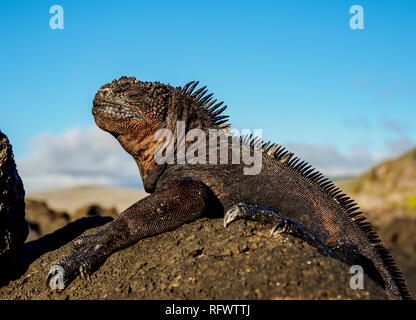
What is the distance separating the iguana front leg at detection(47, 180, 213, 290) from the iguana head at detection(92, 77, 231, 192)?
0.95 metres

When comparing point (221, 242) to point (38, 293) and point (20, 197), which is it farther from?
point (20, 197)

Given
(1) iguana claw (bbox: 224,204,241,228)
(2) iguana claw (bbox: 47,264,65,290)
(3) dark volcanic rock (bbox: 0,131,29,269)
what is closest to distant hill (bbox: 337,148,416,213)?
(1) iguana claw (bbox: 224,204,241,228)

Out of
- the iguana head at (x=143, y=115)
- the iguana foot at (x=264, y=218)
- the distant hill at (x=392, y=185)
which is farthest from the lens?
the distant hill at (x=392, y=185)

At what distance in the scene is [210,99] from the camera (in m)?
6.84

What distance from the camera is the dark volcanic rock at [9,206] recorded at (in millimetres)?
6039

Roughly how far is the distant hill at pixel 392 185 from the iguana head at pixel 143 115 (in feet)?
84.1

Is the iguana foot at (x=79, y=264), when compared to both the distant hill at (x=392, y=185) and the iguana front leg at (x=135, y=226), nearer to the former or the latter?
the iguana front leg at (x=135, y=226)

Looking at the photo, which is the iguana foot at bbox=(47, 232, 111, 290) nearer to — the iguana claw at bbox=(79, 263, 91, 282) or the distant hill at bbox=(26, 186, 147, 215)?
the iguana claw at bbox=(79, 263, 91, 282)

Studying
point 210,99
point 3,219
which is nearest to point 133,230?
point 3,219

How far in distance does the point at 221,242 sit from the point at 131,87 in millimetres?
2828

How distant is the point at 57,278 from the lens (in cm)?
530

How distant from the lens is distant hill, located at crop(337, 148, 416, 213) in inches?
1199

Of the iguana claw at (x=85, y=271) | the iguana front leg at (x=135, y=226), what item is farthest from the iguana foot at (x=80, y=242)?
the iguana claw at (x=85, y=271)

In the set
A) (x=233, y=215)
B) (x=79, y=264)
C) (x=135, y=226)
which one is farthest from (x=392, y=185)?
(x=79, y=264)
